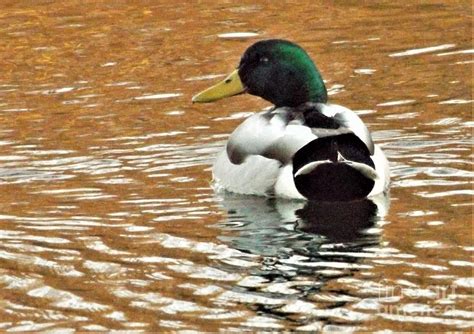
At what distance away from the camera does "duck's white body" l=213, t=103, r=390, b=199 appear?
38.7 ft

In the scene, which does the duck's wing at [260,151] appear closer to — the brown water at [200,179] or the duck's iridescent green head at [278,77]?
the brown water at [200,179]

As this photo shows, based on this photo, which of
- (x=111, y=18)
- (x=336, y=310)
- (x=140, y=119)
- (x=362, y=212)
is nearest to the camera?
(x=336, y=310)

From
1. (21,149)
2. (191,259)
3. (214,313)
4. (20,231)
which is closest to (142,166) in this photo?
(21,149)

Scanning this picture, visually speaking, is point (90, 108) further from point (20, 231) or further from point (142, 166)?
point (20, 231)

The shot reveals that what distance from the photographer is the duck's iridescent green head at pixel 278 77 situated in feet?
43.1

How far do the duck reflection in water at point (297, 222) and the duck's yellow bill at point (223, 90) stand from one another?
1.18 metres

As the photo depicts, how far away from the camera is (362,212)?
11.7m

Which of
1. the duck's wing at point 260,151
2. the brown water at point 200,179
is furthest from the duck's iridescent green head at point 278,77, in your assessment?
the brown water at point 200,179

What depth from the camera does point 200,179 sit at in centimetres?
1301

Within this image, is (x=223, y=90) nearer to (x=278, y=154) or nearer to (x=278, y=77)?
(x=278, y=77)

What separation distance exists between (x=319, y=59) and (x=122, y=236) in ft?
21.7

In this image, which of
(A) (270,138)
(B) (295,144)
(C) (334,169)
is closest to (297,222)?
(C) (334,169)

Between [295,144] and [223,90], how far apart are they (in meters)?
1.88

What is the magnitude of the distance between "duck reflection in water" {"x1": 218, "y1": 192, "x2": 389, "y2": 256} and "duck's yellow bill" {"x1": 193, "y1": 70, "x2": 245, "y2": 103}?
118 centimetres
